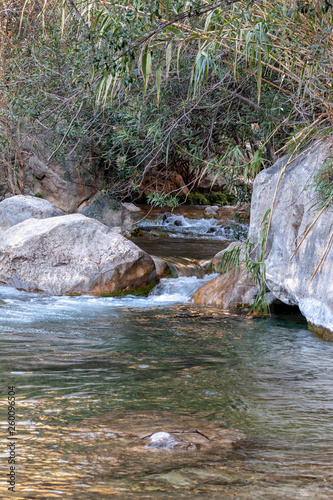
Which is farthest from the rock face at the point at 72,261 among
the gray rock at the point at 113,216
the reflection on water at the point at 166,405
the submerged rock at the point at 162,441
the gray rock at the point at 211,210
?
the gray rock at the point at 211,210

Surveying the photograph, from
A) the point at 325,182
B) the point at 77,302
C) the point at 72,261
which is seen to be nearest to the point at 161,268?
the point at 72,261

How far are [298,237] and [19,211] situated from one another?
633 cm

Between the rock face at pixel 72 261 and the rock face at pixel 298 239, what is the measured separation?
1.82m

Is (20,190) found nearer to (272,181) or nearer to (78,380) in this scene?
(272,181)

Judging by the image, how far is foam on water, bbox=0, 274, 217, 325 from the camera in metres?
6.95

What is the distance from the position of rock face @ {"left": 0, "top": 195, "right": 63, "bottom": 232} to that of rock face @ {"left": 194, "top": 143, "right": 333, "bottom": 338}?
16.6 ft

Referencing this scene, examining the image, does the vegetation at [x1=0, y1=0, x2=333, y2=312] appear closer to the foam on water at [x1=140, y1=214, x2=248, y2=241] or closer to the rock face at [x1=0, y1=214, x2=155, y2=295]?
the rock face at [x1=0, y1=214, x2=155, y2=295]

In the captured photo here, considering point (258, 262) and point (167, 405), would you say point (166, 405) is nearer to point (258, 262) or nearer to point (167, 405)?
point (167, 405)

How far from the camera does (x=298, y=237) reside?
262 inches

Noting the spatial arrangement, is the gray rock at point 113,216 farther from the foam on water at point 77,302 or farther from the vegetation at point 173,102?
the foam on water at point 77,302

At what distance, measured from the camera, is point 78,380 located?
14.0ft

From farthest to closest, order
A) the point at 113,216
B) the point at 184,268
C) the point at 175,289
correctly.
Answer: the point at 113,216 → the point at 184,268 → the point at 175,289

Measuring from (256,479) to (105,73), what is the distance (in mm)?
3651

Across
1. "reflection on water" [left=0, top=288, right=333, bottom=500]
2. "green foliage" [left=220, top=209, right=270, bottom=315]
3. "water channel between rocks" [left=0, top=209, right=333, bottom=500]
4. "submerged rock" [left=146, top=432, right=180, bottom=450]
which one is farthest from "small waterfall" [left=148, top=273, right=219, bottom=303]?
"submerged rock" [left=146, top=432, right=180, bottom=450]
